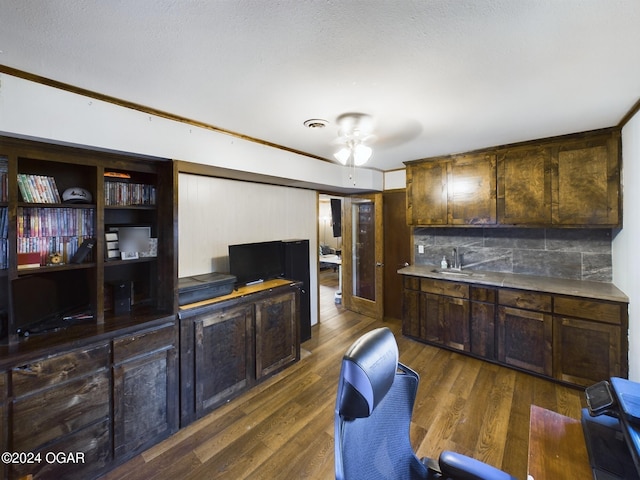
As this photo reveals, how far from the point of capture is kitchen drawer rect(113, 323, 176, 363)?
1.85 meters

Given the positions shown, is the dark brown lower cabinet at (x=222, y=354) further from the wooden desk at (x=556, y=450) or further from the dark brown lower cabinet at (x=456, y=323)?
the dark brown lower cabinet at (x=456, y=323)

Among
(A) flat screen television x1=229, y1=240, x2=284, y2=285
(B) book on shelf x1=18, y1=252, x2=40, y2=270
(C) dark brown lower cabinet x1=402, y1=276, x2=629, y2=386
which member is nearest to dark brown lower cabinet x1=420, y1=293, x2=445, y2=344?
(C) dark brown lower cabinet x1=402, y1=276, x2=629, y2=386

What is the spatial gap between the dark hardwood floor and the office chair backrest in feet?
3.03

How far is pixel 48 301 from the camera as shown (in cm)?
182

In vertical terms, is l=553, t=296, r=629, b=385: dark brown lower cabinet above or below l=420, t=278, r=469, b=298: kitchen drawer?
below

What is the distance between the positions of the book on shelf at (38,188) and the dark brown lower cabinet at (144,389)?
3.37ft

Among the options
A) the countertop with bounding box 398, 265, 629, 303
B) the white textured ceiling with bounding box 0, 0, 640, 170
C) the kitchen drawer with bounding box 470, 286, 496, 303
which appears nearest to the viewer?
the white textured ceiling with bounding box 0, 0, 640, 170

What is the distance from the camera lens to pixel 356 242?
4797 mm

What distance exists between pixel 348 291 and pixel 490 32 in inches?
164

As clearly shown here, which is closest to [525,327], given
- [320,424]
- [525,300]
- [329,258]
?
[525,300]

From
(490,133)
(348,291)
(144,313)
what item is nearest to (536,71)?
(490,133)

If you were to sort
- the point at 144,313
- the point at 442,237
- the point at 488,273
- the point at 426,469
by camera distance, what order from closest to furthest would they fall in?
the point at 426,469 → the point at 144,313 → the point at 488,273 → the point at 442,237

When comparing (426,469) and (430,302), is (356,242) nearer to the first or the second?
(430,302)

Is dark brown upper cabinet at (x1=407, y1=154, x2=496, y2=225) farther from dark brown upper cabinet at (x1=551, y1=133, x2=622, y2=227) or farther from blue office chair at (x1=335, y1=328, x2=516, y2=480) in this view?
blue office chair at (x1=335, y1=328, x2=516, y2=480)
